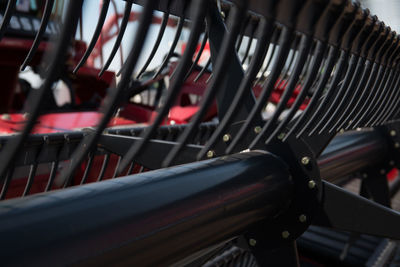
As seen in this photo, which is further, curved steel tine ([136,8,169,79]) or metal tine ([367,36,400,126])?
metal tine ([367,36,400,126])

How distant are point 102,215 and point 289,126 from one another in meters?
0.68

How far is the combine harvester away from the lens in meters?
0.58

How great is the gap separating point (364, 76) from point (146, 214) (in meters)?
0.93

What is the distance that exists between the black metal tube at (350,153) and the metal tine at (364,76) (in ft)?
0.53

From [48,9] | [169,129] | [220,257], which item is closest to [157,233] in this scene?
[48,9]

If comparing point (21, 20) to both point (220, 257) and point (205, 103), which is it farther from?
point (205, 103)

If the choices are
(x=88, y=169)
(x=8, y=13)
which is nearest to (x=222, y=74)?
(x=8, y=13)

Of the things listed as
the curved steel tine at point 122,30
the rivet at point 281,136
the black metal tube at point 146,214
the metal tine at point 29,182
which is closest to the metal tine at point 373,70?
the rivet at point 281,136

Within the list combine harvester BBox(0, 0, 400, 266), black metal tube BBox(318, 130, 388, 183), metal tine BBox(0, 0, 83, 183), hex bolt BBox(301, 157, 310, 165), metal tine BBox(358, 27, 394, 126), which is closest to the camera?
metal tine BBox(0, 0, 83, 183)

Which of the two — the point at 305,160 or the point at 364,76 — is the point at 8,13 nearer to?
the point at 305,160

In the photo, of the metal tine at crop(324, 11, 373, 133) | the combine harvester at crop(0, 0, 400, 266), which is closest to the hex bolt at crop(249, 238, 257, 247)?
the combine harvester at crop(0, 0, 400, 266)

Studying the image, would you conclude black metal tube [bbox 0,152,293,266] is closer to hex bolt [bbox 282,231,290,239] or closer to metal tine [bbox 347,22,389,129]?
hex bolt [bbox 282,231,290,239]

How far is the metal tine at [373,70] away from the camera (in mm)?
1250

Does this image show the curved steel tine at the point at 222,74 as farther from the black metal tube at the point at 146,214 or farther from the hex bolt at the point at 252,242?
the hex bolt at the point at 252,242
